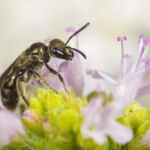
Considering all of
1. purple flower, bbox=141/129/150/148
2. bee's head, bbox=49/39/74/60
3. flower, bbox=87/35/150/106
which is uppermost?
bee's head, bbox=49/39/74/60

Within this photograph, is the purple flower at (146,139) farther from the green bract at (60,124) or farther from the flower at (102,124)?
the flower at (102,124)

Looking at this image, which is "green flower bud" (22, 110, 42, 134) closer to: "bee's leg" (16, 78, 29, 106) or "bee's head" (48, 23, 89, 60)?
"bee's leg" (16, 78, 29, 106)

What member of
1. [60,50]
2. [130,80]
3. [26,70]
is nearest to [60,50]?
[60,50]

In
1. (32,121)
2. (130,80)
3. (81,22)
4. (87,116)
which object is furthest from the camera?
(81,22)

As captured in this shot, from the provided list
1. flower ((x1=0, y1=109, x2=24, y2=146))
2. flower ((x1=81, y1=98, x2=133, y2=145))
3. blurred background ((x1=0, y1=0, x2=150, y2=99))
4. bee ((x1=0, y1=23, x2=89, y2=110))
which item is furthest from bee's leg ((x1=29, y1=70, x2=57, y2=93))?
blurred background ((x1=0, y1=0, x2=150, y2=99))

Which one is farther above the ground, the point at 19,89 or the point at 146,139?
the point at 19,89

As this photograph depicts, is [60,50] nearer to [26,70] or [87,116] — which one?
[26,70]
